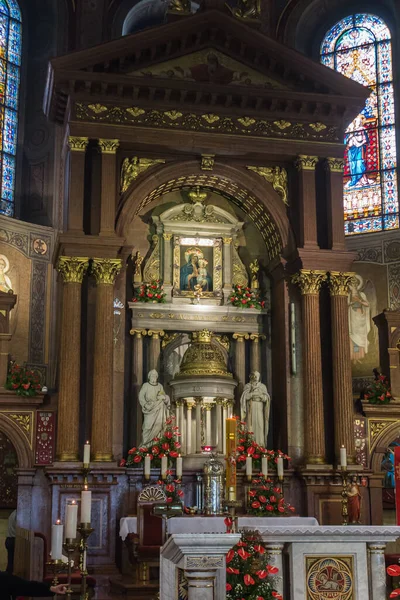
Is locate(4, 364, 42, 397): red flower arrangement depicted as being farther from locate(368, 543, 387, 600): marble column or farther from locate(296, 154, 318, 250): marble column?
locate(368, 543, 387, 600): marble column

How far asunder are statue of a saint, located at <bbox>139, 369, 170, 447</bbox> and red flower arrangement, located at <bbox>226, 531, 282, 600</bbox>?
27.5 feet

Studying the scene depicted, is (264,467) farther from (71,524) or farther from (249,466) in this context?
(71,524)

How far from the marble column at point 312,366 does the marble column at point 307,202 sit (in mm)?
693

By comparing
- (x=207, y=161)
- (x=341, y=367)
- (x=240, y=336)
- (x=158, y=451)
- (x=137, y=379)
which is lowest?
(x=158, y=451)

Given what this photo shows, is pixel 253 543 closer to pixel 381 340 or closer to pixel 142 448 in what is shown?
pixel 142 448

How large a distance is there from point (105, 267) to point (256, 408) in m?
3.92

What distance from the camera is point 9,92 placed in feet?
76.9

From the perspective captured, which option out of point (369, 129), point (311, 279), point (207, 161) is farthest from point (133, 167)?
point (369, 129)

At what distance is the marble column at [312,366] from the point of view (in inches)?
652

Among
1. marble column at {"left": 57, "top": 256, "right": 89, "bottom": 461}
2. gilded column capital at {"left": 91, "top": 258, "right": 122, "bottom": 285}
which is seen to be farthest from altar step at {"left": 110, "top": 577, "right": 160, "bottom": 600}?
gilded column capital at {"left": 91, "top": 258, "right": 122, "bottom": 285}

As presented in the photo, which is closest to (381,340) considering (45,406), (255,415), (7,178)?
(255,415)

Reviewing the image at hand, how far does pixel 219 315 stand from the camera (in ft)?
59.8

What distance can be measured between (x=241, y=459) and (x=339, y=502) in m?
1.88

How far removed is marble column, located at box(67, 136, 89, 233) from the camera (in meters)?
16.7
